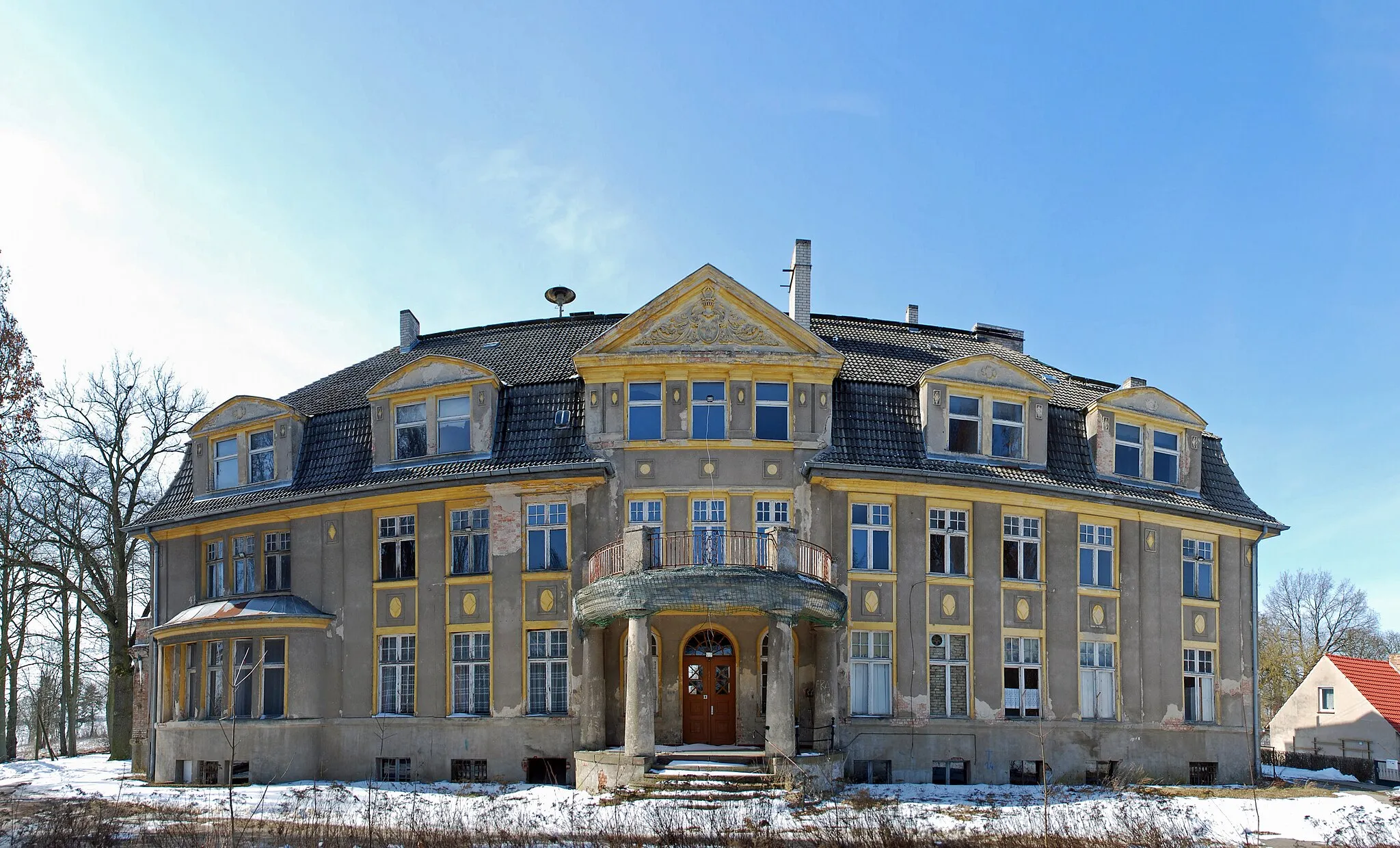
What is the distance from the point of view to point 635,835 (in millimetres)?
16469

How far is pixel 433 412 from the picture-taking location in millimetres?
27375

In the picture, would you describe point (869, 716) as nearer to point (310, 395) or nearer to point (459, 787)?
point (459, 787)

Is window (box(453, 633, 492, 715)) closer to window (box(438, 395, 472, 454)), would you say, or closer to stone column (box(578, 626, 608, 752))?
stone column (box(578, 626, 608, 752))

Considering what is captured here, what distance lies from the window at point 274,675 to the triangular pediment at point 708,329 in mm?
→ 9602

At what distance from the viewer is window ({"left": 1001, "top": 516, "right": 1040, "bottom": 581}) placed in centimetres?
2697

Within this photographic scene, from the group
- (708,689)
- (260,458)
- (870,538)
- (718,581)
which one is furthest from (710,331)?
(260,458)

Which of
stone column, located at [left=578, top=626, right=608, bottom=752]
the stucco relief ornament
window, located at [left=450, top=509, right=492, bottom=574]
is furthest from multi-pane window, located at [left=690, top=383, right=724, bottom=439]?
window, located at [left=450, top=509, right=492, bottom=574]

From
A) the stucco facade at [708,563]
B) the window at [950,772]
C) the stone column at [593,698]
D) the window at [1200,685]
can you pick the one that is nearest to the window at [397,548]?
the stucco facade at [708,563]

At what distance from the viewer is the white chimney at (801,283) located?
2819 centimetres

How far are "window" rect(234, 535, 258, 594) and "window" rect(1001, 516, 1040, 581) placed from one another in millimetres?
17802

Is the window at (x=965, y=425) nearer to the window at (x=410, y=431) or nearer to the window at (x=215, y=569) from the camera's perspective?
the window at (x=410, y=431)

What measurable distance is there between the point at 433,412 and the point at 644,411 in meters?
5.07

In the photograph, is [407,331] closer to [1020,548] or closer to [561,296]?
[561,296]

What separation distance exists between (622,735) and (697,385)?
302 inches
